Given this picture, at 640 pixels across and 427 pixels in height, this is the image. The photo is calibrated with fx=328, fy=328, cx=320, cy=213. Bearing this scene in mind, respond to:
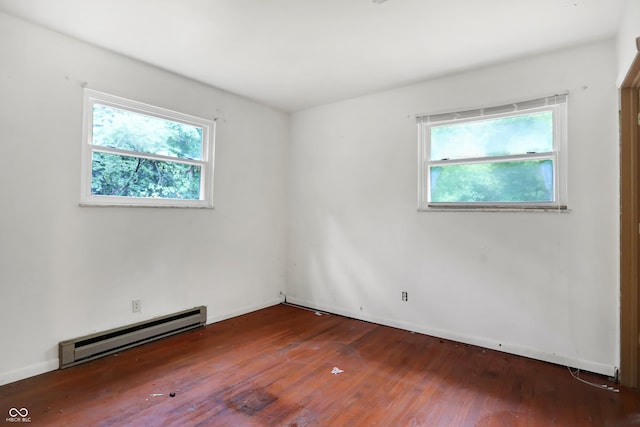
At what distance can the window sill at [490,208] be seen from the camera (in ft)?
9.08

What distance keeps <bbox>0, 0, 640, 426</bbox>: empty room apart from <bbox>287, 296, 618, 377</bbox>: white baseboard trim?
0.02 meters

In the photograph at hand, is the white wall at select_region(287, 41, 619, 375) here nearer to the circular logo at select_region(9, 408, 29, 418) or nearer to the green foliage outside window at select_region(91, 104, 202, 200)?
the green foliage outside window at select_region(91, 104, 202, 200)

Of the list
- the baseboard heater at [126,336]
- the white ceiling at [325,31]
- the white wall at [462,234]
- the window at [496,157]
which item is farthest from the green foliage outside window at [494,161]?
the baseboard heater at [126,336]

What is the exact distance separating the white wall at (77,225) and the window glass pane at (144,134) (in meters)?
0.17

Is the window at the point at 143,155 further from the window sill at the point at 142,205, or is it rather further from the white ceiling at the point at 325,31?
the white ceiling at the point at 325,31

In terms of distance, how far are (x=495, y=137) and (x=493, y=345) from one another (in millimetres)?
1940

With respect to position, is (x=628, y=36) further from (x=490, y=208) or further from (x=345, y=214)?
(x=345, y=214)

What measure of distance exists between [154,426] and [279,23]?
2772 millimetres

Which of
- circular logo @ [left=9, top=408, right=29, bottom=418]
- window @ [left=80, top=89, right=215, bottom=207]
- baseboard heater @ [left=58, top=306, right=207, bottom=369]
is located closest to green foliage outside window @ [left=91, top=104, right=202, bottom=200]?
window @ [left=80, top=89, right=215, bottom=207]

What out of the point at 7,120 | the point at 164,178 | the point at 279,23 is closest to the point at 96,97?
the point at 7,120

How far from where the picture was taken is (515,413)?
6.82 ft

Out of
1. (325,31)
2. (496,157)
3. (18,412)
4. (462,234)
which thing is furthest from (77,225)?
(496,157)

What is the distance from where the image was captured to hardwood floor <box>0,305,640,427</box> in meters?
2.01

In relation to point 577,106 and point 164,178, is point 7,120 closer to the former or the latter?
point 164,178
